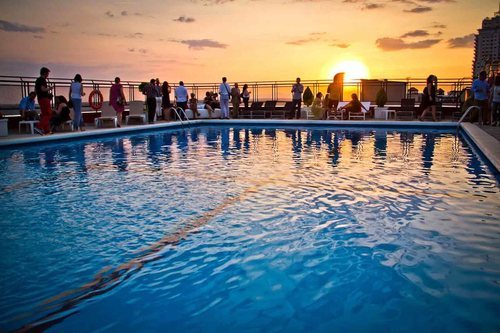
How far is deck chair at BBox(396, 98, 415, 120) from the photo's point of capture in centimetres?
1561

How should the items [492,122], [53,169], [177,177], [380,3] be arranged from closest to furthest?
[177,177] → [53,169] → [492,122] → [380,3]

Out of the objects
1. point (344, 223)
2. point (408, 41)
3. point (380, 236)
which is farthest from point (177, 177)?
point (408, 41)

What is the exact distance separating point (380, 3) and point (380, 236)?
17.7 m

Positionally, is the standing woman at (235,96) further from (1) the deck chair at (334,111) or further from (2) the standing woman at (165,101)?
(1) the deck chair at (334,111)

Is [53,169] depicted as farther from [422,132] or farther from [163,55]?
[163,55]

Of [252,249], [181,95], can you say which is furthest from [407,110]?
[252,249]

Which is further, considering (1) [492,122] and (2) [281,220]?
(1) [492,122]

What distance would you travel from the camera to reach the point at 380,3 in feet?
60.7

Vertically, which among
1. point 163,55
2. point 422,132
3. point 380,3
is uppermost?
point 380,3

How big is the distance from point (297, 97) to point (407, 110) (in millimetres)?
4458

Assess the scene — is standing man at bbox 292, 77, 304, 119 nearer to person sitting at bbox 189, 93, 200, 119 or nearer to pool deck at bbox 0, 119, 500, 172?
pool deck at bbox 0, 119, 500, 172

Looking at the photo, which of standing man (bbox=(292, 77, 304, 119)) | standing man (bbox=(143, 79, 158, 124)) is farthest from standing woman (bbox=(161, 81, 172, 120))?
standing man (bbox=(292, 77, 304, 119))

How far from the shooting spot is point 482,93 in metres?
12.2

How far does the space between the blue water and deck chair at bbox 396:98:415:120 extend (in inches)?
366
